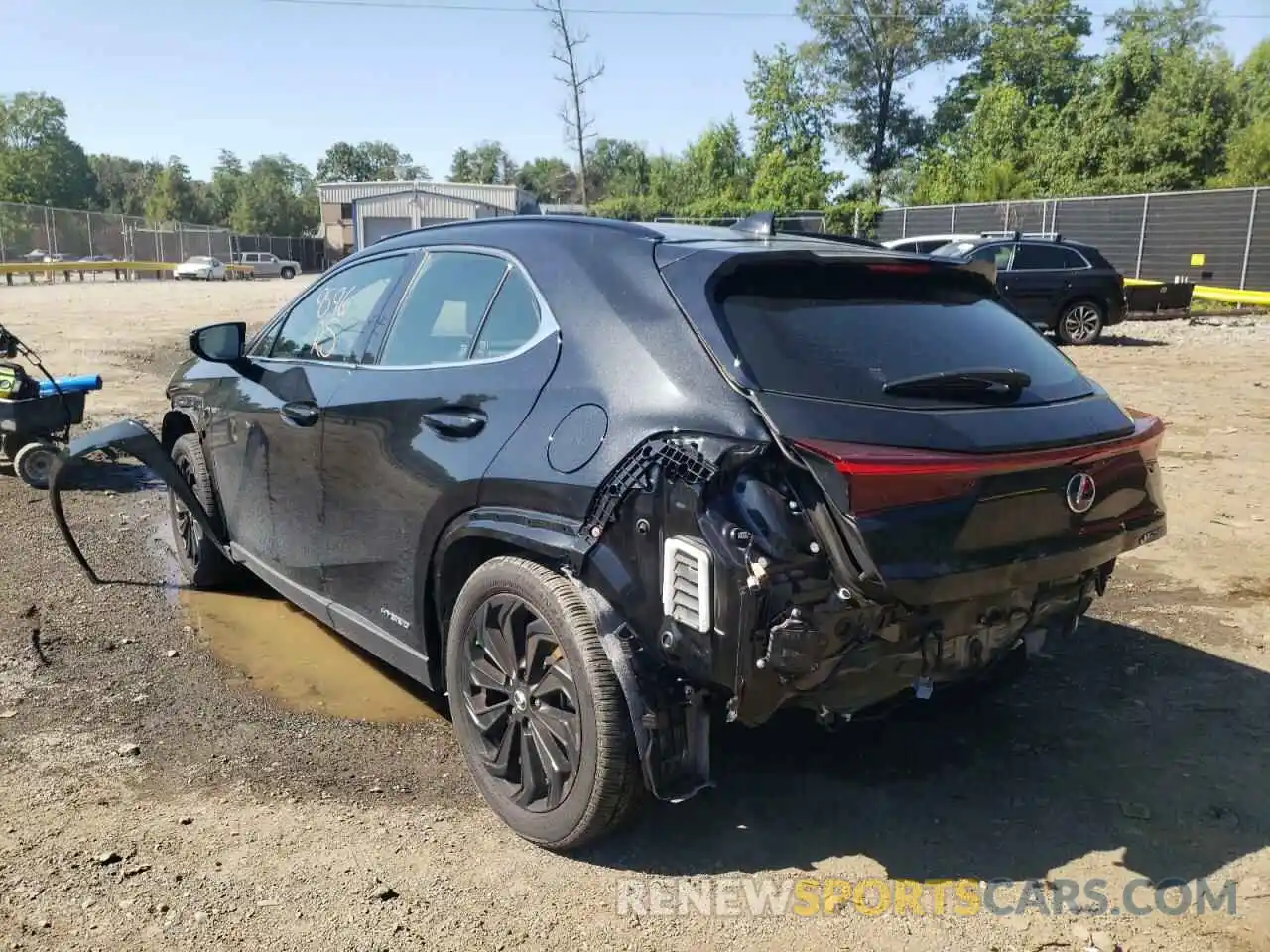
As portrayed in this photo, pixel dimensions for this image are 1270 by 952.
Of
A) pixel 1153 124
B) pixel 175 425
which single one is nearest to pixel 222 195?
pixel 1153 124

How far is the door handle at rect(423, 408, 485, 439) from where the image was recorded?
10.5 feet

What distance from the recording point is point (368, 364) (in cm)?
384

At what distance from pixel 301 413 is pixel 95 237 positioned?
178 ft

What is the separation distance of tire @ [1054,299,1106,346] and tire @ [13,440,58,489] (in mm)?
14957

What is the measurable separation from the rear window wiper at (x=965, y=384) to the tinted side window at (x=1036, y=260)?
15.0m

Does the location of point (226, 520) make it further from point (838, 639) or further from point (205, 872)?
point (838, 639)

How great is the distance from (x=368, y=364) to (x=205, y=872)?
1.79m

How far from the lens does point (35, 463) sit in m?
7.29

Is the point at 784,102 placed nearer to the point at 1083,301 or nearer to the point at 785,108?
the point at 785,108

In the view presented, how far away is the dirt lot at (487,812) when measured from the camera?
276 centimetres

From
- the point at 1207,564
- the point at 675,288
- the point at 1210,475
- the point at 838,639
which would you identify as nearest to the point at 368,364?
the point at 675,288

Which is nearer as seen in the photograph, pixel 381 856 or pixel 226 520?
pixel 381 856

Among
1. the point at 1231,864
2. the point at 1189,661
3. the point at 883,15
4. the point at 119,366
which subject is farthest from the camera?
the point at 883,15

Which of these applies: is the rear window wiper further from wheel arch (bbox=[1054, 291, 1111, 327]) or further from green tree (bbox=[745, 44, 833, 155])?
green tree (bbox=[745, 44, 833, 155])
